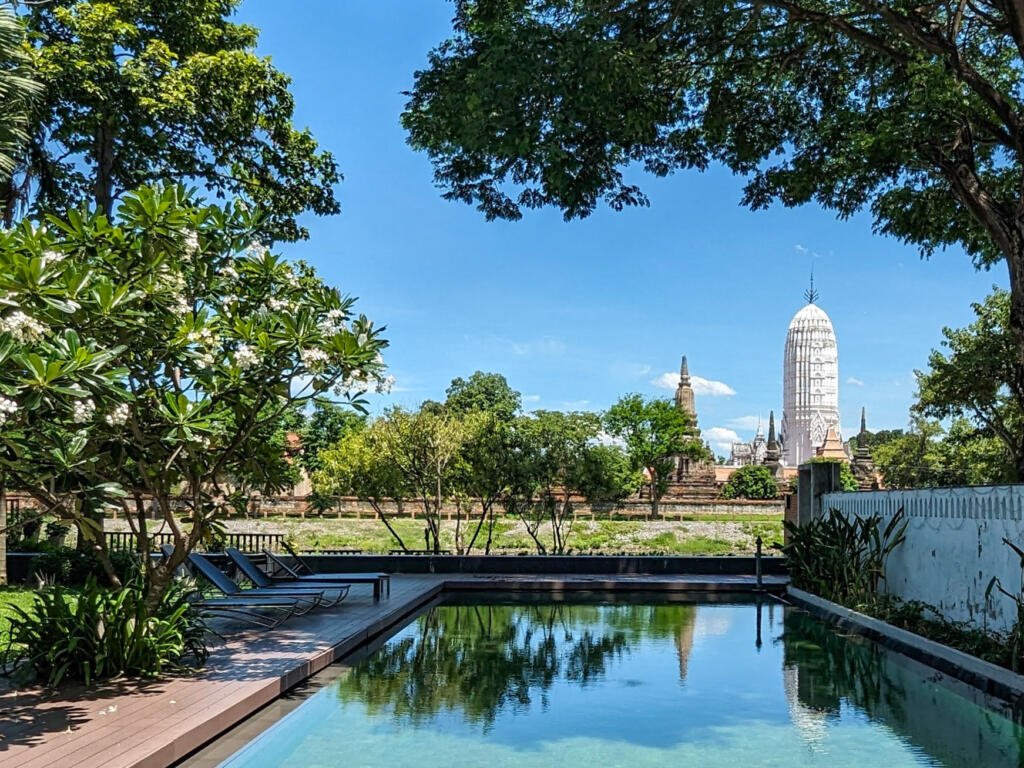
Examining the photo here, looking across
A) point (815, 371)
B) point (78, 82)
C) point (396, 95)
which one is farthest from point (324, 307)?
point (815, 371)

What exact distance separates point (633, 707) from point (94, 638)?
15.0 ft

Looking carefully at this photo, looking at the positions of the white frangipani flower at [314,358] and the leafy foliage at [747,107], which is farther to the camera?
the leafy foliage at [747,107]

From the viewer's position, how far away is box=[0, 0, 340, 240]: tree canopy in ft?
45.7

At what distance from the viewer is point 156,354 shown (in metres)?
6.71

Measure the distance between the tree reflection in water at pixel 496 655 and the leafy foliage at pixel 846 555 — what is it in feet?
7.16

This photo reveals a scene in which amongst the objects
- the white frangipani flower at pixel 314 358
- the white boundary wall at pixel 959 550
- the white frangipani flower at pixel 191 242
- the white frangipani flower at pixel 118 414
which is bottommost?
the white boundary wall at pixel 959 550

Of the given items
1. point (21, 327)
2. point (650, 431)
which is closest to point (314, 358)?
point (21, 327)

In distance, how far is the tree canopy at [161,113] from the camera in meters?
13.9

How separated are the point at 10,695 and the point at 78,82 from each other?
10121mm

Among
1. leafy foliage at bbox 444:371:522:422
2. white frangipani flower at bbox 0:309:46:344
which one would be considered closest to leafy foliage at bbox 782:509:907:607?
white frangipani flower at bbox 0:309:46:344

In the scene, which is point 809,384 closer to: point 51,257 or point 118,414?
point 118,414

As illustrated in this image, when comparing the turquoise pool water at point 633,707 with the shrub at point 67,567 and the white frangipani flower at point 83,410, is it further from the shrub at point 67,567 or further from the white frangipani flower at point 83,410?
the shrub at point 67,567

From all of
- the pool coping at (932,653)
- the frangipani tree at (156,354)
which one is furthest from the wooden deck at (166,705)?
the pool coping at (932,653)

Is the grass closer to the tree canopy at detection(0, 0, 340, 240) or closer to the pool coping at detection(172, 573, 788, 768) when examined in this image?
the pool coping at detection(172, 573, 788, 768)
